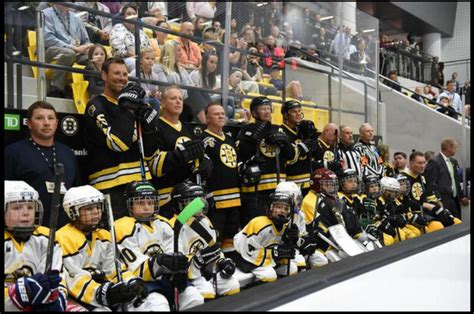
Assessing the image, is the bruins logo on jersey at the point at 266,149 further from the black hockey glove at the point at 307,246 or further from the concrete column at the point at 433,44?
the concrete column at the point at 433,44

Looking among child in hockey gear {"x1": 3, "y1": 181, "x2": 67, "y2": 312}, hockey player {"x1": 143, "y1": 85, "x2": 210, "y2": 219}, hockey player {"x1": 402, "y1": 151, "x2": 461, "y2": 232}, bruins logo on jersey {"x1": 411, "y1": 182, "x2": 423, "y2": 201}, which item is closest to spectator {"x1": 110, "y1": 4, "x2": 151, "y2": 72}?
hockey player {"x1": 143, "y1": 85, "x2": 210, "y2": 219}

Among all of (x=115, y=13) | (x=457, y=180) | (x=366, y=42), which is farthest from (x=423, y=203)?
(x=115, y=13)

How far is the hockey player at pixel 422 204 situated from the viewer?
14.6 ft

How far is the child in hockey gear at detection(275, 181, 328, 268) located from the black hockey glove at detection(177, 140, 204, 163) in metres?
0.47

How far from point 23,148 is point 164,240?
2.41 feet

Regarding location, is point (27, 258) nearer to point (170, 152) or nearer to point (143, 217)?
point (143, 217)

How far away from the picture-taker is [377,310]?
1304 mm

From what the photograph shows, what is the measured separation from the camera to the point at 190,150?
281 centimetres

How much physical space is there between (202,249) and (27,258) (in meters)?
0.79

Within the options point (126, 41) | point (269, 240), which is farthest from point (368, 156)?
point (126, 41)

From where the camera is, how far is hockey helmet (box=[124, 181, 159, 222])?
2309mm

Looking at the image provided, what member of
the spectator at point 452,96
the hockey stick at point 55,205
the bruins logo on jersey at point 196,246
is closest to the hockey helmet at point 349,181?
the bruins logo on jersey at point 196,246

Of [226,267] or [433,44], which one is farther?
[433,44]

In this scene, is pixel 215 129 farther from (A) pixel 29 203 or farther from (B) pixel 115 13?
(A) pixel 29 203
